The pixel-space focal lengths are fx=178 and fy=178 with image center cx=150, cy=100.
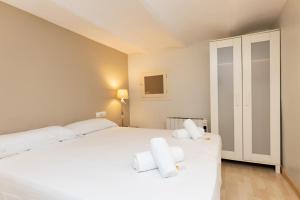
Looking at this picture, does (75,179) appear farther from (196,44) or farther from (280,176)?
(196,44)

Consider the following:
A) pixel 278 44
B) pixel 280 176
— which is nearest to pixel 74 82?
pixel 278 44

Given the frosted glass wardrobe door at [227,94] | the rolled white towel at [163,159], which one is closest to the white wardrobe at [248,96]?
the frosted glass wardrobe door at [227,94]

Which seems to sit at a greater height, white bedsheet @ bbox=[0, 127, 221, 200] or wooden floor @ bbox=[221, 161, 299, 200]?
white bedsheet @ bbox=[0, 127, 221, 200]

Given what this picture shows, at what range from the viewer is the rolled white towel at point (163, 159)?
113 centimetres

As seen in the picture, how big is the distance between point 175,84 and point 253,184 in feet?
7.46

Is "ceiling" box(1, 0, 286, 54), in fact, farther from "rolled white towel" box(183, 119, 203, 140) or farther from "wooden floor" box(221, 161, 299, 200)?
"wooden floor" box(221, 161, 299, 200)

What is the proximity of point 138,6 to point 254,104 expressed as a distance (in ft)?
7.26

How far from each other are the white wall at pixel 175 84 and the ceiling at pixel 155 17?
475 mm

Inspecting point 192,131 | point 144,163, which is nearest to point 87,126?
point 192,131

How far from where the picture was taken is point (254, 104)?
9.04 feet

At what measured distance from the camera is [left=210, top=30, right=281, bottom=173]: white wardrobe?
103 inches

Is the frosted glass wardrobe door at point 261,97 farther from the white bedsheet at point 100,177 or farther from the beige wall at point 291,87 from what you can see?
the white bedsheet at point 100,177

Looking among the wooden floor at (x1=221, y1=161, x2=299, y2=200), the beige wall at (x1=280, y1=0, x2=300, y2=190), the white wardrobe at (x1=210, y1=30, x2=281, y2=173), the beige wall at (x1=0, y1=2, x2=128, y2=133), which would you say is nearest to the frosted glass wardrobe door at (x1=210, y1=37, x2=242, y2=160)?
the white wardrobe at (x1=210, y1=30, x2=281, y2=173)

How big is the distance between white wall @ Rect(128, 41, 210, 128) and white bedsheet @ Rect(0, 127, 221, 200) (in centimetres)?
196
